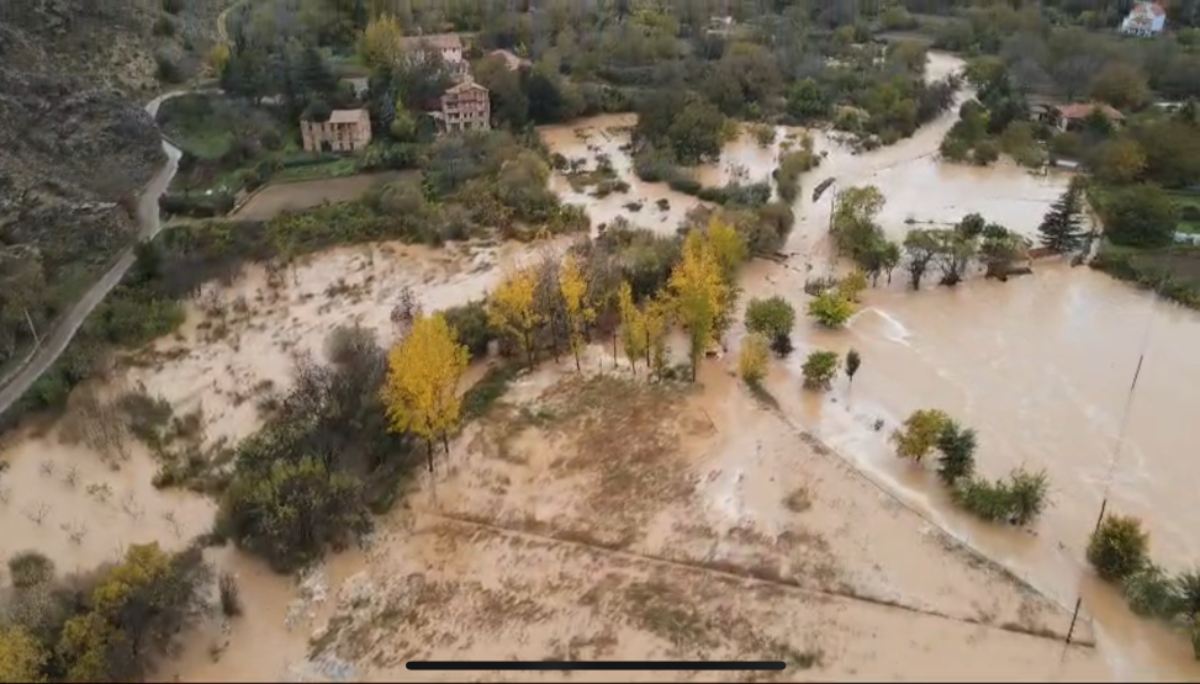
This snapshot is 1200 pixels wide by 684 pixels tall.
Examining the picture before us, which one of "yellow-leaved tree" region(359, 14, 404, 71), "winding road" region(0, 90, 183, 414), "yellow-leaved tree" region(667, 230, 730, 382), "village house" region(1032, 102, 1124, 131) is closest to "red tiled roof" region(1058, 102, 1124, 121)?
"village house" region(1032, 102, 1124, 131)

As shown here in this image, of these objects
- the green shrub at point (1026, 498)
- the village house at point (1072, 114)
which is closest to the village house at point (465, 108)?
the village house at point (1072, 114)

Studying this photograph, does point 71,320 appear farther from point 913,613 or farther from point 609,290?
point 913,613

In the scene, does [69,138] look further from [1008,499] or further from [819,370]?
[1008,499]

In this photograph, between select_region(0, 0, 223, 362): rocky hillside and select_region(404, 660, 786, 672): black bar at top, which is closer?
select_region(404, 660, 786, 672): black bar at top

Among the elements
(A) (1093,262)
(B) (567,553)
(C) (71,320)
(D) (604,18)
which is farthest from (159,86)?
(A) (1093,262)

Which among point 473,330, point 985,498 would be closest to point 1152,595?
point 985,498

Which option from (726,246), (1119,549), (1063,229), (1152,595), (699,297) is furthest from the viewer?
(1063,229)

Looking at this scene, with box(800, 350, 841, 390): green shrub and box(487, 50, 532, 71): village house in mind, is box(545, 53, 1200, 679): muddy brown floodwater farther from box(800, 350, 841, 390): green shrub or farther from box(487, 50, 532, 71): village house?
box(487, 50, 532, 71): village house
